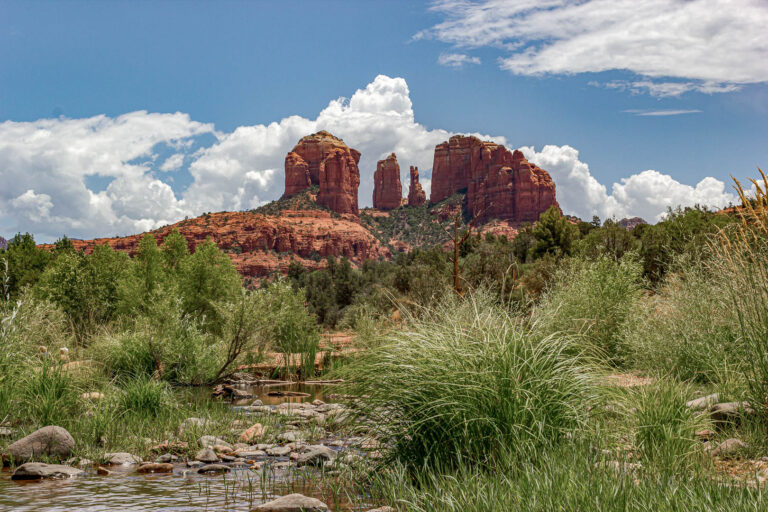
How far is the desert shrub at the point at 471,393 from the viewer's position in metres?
5.01

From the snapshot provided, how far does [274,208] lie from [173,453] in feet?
Result: 379

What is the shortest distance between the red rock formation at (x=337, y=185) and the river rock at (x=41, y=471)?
123m

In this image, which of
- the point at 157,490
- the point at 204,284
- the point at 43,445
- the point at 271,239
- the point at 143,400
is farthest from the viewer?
the point at 271,239

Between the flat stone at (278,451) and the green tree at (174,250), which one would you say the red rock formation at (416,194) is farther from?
the flat stone at (278,451)

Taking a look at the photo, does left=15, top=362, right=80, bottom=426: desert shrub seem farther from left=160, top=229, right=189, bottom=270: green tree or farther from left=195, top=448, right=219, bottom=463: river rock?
left=160, top=229, right=189, bottom=270: green tree

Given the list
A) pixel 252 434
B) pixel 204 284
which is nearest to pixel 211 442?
pixel 252 434

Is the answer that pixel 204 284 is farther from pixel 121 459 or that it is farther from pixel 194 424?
pixel 121 459

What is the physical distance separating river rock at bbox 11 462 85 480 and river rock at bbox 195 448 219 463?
59.0 inches

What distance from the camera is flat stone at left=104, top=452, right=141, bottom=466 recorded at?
7.95m

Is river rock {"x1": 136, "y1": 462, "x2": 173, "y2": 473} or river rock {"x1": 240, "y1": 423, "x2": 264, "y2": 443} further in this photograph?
river rock {"x1": 240, "y1": 423, "x2": 264, "y2": 443}

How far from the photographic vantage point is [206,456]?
8.18 metres

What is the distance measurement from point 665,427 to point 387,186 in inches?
5864

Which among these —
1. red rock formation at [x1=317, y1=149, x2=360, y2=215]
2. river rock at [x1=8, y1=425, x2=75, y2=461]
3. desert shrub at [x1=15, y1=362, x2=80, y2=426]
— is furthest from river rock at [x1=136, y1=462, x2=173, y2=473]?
red rock formation at [x1=317, y1=149, x2=360, y2=215]

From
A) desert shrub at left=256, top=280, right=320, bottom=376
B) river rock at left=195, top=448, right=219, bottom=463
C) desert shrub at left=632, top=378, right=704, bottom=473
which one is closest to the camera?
desert shrub at left=632, top=378, right=704, bottom=473
